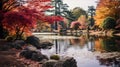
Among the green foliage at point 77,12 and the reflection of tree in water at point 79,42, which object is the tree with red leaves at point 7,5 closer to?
the reflection of tree in water at point 79,42

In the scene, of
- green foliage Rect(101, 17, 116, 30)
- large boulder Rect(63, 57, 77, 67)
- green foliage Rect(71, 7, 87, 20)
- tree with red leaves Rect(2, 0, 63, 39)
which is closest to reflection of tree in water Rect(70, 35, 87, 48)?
tree with red leaves Rect(2, 0, 63, 39)

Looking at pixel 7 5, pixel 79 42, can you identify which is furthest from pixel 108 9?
pixel 7 5

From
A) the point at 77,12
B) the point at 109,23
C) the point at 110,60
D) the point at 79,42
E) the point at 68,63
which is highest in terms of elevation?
the point at 77,12

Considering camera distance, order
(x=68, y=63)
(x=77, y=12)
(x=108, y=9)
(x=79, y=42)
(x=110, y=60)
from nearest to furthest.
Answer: (x=68, y=63), (x=110, y=60), (x=79, y=42), (x=108, y=9), (x=77, y=12)

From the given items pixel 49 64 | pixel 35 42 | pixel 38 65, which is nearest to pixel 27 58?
pixel 38 65

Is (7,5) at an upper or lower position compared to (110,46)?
upper

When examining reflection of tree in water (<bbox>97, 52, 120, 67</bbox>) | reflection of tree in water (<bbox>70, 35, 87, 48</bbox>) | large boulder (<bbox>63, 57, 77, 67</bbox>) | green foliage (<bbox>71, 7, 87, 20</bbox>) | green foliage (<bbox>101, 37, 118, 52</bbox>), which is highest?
green foliage (<bbox>71, 7, 87, 20</bbox>)

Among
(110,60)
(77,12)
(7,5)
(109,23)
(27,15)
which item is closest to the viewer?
(110,60)

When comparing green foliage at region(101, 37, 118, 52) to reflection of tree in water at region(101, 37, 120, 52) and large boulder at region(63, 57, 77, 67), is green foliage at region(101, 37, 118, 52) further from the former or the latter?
large boulder at region(63, 57, 77, 67)

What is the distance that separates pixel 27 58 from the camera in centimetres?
1714

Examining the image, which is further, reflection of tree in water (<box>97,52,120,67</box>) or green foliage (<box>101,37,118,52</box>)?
green foliage (<box>101,37,118,52</box>)

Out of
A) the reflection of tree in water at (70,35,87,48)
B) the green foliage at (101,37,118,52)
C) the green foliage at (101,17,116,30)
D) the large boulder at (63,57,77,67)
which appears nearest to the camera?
the large boulder at (63,57,77,67)

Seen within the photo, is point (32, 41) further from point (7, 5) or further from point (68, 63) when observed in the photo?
point (68, 63)

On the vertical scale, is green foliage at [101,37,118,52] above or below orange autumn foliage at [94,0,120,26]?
below
